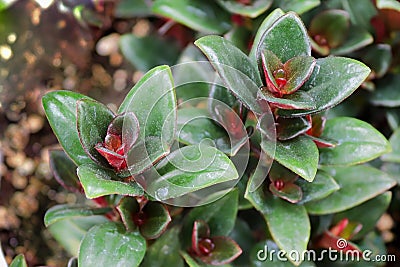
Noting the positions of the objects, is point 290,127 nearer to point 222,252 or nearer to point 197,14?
point 222,252

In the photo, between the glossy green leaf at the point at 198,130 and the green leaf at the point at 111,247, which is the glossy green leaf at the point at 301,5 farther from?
the green leaf at the point at 111,247

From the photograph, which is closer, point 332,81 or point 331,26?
point 332,81

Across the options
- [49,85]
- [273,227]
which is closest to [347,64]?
[273,227]

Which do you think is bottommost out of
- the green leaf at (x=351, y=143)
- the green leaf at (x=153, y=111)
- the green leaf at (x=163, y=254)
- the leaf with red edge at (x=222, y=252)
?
the leaf with red edge at (x=222, y=252)

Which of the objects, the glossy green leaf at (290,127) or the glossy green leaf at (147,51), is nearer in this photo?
the glossy green leaf at (290,127)

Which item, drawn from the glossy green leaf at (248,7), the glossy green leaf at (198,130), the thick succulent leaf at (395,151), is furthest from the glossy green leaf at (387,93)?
the glossy green leaf at (198,130)

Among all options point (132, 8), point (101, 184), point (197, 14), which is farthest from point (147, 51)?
point (101, 184)

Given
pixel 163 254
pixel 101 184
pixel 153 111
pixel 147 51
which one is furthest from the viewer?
pixel 147 51

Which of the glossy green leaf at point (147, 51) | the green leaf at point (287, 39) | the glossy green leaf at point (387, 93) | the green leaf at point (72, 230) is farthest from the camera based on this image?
the glossy green leaf at point (147, 51)
